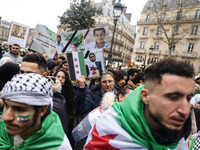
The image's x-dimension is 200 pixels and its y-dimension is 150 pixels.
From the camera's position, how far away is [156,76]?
1077 mm

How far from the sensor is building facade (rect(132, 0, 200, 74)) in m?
26.6

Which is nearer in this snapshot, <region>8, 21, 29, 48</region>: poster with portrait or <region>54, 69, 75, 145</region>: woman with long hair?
<region>54, 69, 75, 145</region>: woman with long hair

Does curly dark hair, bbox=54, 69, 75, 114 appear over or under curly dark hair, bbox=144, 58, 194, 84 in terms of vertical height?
under

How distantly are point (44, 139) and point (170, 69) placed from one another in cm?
114

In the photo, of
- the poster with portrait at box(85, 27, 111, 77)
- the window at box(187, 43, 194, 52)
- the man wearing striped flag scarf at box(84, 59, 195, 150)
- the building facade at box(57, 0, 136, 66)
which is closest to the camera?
the man wearing striped flag scarf at box(84, 59, 195, 150)

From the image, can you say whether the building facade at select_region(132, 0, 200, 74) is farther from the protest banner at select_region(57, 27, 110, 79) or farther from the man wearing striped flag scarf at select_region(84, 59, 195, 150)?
the man wearing striped flag scarf at select_region(84, 59, 195, 150)

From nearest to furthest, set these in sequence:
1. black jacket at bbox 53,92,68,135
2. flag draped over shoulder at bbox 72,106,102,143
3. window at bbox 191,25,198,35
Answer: flag draped over shoulder at bbox 72,106,102,143 < black jacket at bbox 53,92,68,135 < window at bbox 191,25,198,35

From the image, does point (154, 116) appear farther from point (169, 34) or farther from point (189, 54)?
point (169, 34)

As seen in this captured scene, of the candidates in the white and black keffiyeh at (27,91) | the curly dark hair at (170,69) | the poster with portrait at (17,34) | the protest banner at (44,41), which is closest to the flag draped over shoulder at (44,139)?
the white and black keffiyeh at (27,91)

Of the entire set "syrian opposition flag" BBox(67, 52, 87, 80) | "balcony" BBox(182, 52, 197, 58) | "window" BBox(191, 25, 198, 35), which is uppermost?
"window" BBox(191, 25, 198, 35)

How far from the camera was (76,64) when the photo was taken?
314cm

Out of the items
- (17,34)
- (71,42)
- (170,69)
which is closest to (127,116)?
(170,69)

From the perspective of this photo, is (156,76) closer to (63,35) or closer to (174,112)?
(174,112)

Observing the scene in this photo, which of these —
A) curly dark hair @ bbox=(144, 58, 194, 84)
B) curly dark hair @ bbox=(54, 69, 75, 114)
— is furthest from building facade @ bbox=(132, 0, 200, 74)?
curly dark hair @ bbox=(144, 58, 194, 84)
